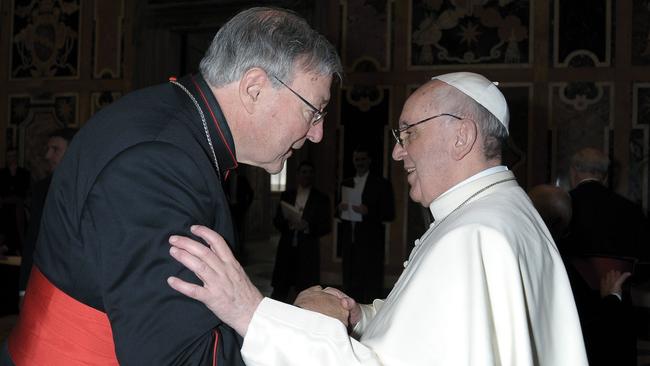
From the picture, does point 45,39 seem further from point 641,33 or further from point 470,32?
point 641,33

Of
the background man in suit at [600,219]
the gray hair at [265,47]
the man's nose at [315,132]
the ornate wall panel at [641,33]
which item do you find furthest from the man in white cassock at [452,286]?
the ornate wall panel at [641,33]

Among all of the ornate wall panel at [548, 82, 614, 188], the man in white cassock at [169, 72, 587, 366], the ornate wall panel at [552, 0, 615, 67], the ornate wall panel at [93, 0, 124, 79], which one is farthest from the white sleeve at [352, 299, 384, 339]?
the ornate wall panel at [93, 0, 124, 79]

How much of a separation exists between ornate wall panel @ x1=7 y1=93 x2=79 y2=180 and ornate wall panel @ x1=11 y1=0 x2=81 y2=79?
1.34 ft

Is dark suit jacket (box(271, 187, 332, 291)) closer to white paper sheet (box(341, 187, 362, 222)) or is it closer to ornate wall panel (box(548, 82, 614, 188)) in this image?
white paper sheet (box(341, 187, 362, 222))

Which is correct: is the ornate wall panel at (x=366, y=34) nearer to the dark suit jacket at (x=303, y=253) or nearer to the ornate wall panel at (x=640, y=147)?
the dark suit jacket at (x=303, y=253)

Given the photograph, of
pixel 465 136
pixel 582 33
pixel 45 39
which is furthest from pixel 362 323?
pixel 45 39

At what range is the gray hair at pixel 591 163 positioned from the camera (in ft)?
14.5

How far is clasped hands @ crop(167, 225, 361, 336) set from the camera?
1.33 metres

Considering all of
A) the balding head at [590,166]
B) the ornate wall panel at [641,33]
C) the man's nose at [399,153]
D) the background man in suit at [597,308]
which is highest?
the ornate wall panel at [641,33]

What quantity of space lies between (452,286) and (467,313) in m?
0.09

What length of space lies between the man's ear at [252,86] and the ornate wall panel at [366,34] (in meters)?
7.48

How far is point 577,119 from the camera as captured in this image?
8266 millimetres

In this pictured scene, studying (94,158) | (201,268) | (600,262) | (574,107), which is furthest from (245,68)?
(574,107)

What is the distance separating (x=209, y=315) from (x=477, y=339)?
72cm
